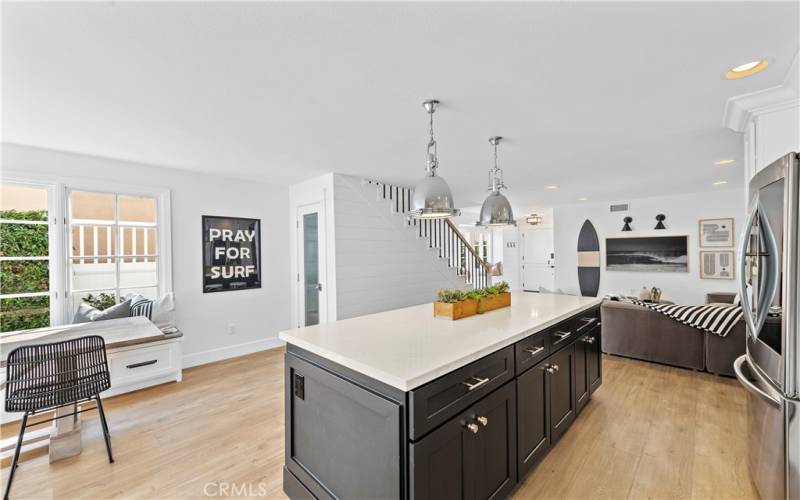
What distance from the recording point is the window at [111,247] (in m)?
3.51

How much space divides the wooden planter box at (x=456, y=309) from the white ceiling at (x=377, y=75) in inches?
53.8

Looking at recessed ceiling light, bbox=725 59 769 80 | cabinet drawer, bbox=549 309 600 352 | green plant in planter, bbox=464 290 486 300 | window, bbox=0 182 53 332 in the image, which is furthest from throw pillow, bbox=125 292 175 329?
recessed ceiling light, bbox=725 59 769 80

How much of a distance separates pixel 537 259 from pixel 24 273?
9123 millimetres

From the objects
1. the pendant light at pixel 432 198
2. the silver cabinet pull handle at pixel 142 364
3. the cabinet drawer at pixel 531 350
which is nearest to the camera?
the cabinet drawer at pixel 531 350

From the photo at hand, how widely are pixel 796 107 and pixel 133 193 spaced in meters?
5.75

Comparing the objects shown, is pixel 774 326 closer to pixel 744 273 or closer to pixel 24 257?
pixel 744 273

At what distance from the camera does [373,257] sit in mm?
4617

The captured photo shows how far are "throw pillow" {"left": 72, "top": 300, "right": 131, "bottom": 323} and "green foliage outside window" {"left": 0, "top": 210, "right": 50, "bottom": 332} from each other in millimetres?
259

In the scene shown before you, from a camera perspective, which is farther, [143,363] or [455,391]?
[143,363]

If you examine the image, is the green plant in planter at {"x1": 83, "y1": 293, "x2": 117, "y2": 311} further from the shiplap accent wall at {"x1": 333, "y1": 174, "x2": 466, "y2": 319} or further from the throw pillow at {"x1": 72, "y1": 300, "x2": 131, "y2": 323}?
the shiplap accent wall at {"x1": 333, "y1": 174, "x2": 466, "y2": 319}

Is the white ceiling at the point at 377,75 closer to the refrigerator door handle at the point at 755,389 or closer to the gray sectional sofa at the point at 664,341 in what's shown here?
the refrigerator door handle at the point at 755,389

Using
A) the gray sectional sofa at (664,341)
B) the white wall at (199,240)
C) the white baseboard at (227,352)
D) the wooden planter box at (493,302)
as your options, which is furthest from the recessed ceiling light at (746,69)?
the white baseboard at (227,352)

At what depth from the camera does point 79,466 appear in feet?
7.31

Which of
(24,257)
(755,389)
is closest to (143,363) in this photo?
(24,257)
